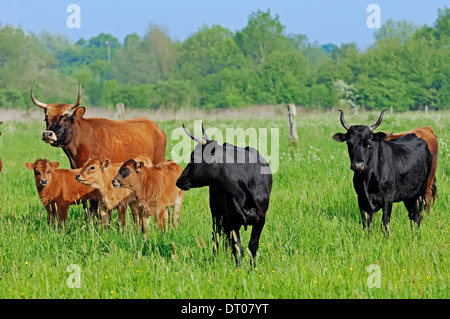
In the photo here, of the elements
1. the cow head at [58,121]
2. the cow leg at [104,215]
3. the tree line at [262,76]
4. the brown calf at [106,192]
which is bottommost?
the cow leg at [104,215]

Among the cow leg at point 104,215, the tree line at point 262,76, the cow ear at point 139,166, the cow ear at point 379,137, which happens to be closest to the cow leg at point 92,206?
the cow leg at point 104,215

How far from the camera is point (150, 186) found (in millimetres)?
7633

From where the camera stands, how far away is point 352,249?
19.9 ft

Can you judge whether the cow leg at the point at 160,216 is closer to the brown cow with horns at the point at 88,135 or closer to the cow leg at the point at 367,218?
the brown cow with horns at the point at 88,135

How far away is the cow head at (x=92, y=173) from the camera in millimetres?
7629

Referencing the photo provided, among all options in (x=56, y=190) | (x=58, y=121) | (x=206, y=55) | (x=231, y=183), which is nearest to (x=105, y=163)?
(x=56, y=190)

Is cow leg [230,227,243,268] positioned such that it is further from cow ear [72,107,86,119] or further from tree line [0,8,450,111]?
tree line [0,8,450,111]

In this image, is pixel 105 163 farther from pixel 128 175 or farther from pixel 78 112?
pixel 78 112

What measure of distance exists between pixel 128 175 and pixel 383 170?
3.39 meters

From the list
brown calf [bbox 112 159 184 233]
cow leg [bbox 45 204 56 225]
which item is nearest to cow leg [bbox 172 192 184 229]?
brown calf [bbox 112 159 184 233]

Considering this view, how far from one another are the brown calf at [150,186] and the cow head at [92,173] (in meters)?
0.55

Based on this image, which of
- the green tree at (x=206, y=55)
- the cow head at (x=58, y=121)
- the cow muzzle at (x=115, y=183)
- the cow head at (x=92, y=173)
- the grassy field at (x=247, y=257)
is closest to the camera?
the grassy field at (x=247, y=257)

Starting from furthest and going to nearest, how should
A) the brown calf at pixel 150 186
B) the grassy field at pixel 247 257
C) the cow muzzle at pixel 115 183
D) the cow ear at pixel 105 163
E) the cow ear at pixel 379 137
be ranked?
the cow ear at pixel 105 163
the brown calf at pixel 150 186
the cow muzzle at pixel 115 183
the cow ear at pixel 379 137
the grassy field at pixel 247 257

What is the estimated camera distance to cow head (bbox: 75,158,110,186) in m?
7.63
